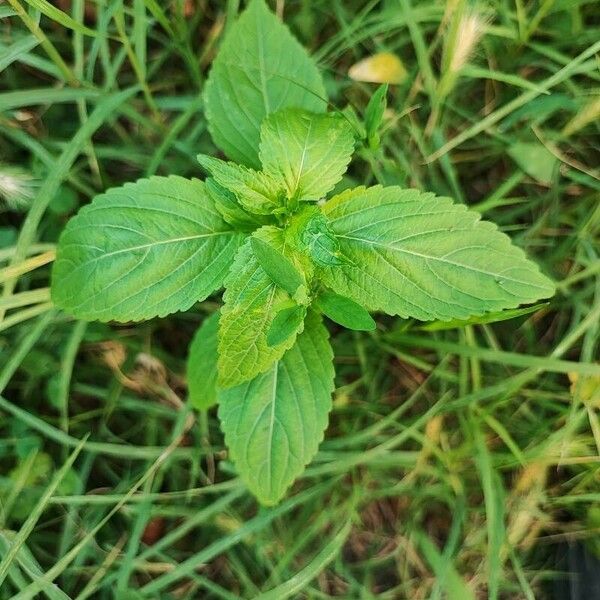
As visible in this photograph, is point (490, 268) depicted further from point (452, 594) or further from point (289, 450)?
point (452, 594)

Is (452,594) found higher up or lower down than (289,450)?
lower down

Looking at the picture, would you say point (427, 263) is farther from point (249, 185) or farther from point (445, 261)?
point (249, 185)

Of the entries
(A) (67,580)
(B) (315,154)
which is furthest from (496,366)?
(A) (67,580)

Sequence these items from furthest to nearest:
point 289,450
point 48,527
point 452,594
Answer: point 48,527 < point 452,594 < point 289,450

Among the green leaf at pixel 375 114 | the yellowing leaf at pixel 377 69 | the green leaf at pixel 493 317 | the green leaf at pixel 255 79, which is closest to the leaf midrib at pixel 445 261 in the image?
the green leaf at pixel 493 317

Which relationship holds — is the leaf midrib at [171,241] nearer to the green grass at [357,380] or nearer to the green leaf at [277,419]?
the green leaf at [277,419]

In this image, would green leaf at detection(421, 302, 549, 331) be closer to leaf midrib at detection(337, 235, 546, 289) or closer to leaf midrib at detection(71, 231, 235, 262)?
leaf midrib at detection(337, 235, 546, 289)

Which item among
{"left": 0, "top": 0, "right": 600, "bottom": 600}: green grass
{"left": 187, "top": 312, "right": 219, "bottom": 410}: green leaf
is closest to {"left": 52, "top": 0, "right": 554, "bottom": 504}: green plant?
{"left": 187, "top": 312, "right": 219, "bottom": 410}: green leaf
